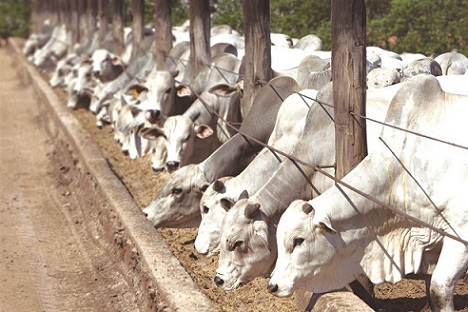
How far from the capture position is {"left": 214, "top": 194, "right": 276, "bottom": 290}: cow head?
643cm

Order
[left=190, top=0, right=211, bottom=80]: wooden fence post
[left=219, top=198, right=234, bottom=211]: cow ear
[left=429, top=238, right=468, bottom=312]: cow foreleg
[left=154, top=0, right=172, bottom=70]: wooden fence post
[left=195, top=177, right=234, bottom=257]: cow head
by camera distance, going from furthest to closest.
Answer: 1. [left=154, top=0, right=172, bottom=70]: wooden fence post
2. [left=190, top=0, right=211, bottom=80]: wooden fence post
3. [left=195, top=177, right=234, bottom=257]: cow head
4. [left=219, top=198, right=234, bottom=211]: cow ear
5. [left=429, top=238, right=468, bottom=312]: cow foreleg

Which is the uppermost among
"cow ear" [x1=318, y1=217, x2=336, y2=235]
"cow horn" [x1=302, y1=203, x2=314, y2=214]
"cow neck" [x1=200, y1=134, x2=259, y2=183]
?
"cow horn" [x1=302, y1=203, x2=314, y2=214]

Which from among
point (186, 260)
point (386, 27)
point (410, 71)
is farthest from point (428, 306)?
point (386, 27)

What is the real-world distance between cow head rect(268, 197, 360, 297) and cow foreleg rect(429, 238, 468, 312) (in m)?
0.55

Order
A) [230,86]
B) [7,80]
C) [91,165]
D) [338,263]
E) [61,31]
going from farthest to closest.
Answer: [61,31]
[7,80]
[91,165]
[230,86]
[338,263]

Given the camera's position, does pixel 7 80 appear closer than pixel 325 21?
No

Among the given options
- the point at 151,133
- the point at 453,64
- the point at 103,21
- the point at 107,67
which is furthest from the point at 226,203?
the point at 103,21

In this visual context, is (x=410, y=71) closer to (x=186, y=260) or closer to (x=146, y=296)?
(x=186, y=260)

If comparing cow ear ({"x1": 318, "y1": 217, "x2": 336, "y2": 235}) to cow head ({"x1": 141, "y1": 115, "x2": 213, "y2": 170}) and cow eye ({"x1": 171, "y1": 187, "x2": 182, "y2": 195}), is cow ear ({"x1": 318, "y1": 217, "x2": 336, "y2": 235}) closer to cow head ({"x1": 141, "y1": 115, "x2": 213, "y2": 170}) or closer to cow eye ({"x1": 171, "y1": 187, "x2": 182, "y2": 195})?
cow eye ({"x1": 171, "y1": 187, "x2": 182, "y2": 195})

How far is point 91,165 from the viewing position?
11.2m

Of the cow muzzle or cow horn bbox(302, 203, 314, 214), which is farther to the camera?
the cow muzzle

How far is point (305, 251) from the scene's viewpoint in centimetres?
582

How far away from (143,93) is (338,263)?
632 cm

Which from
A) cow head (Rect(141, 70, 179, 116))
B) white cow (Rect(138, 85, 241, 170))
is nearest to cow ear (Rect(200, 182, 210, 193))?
white cow (Rect(138, 85, 241, 170))
